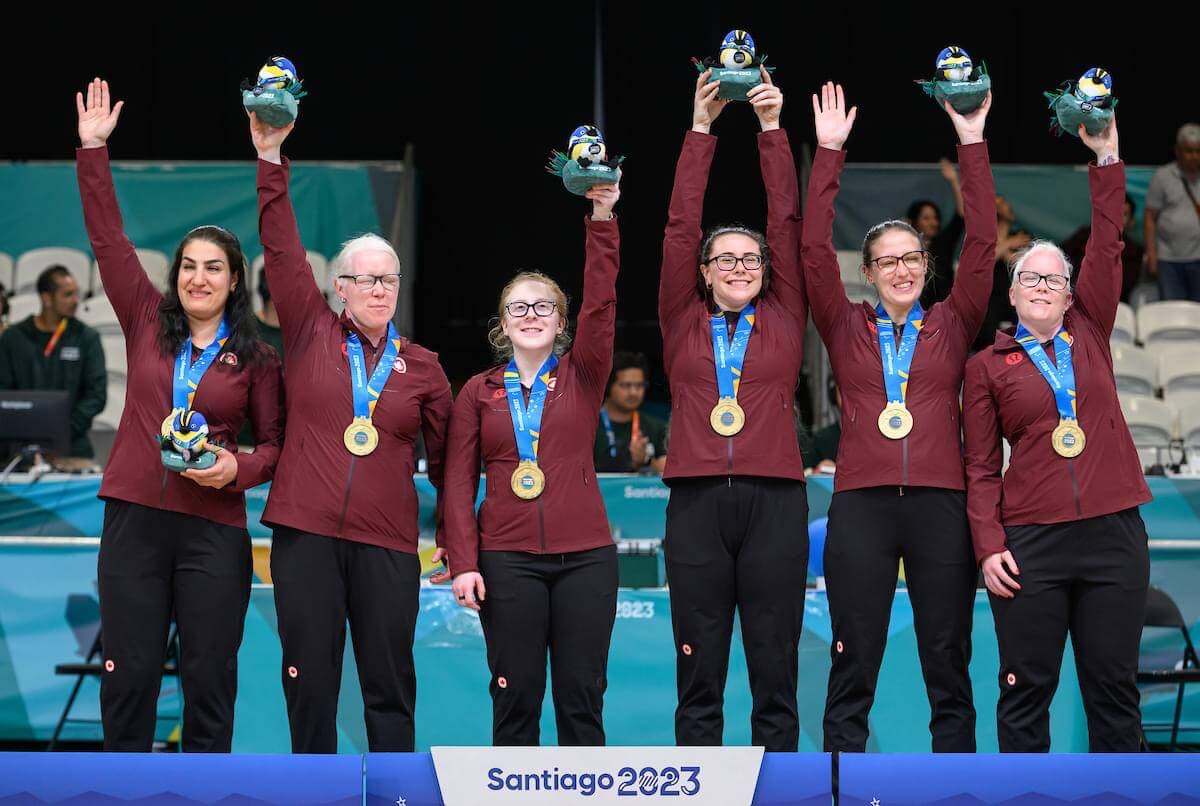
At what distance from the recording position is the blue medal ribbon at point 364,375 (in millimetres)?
3779

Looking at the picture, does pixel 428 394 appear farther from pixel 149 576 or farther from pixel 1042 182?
pixel 1042 182

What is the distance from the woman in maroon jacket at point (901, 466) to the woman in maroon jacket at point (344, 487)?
110 centimetres

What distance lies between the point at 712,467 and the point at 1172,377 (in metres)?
5.60

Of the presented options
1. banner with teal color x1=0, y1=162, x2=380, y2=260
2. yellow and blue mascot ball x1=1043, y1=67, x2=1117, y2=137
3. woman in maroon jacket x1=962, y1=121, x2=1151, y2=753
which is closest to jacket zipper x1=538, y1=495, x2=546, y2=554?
woman in maroon jacket x1=962, y1=121, x2=1151, y2=753

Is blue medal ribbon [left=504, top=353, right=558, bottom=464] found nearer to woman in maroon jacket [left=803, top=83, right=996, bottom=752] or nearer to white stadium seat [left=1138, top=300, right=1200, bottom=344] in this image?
woman in maroon jacket [left=803, top=83, right=996, bottom=752]

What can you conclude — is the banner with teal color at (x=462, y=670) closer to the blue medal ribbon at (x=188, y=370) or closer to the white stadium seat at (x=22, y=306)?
the blue medal ribbon at (x=188, y=370)

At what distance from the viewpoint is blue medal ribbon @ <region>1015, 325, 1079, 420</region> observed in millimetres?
3809

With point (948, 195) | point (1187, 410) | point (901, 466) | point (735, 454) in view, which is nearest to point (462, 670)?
point (735, 454)

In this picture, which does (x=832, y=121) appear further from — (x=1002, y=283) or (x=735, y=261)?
(x=1002, y=283)

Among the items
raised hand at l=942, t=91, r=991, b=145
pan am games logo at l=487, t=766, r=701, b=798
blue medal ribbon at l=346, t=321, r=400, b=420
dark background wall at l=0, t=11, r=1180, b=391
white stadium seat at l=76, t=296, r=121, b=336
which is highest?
dark background wall at l=0, t=11, r=1180, b=391

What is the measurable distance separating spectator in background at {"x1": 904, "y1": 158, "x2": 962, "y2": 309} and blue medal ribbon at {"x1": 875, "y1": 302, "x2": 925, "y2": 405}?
404 cm

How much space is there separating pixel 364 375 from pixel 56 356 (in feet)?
14.2

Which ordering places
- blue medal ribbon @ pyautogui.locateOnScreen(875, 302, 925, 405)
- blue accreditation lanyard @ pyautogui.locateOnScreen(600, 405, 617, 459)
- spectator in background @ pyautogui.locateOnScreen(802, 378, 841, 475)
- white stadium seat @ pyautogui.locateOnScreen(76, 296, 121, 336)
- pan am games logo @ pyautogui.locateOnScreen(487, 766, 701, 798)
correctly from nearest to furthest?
pan am games logo @ pyautogui.locateOnScreen(487, 766, 701, 798), blue medal ribbon @ pyautogui.locateOnScreen(875, 302, 925, 405), spectator in background @ pyautogui.locateOnScreen(802, 378, 841, 475), blue accreditation lanyard @ pyautogui.locateOnScreen(600, 405, 617, 459), white stadium seat @ pyautogui.locateOnScreen(76, 296, 121, 336)

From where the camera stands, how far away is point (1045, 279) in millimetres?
3871
